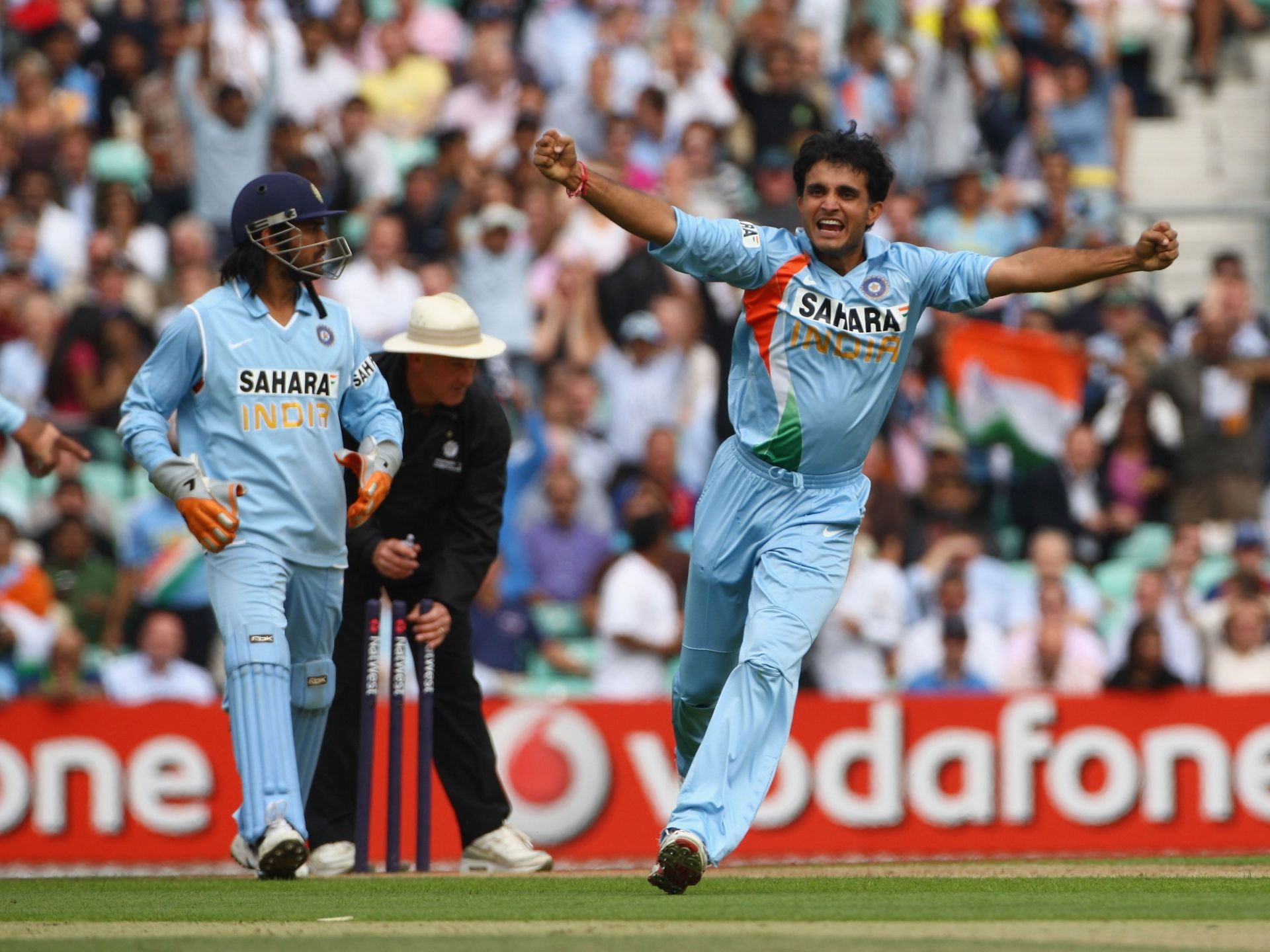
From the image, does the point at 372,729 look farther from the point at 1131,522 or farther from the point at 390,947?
the point at 1131,522

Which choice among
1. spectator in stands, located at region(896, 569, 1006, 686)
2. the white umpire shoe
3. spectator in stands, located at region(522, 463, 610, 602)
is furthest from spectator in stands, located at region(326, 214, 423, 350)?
the white umpire shoe

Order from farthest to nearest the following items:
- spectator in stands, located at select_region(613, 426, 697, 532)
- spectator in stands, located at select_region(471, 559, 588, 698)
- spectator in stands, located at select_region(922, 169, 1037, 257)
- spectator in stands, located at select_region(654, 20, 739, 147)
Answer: spectator in stands, located at select_region(654, 20, 739, 147) → spectator in stands, located at select_region(922, 169, 1037, 257) → spectator in stands, located at select_region(613, 426, 697, 532) → spectator in stands, located at select_region(471, 559, 588, 698)

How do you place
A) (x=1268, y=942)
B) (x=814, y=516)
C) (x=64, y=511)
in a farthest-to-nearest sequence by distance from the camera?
(x=64, y=511)
(x=814, y=516)
(x=1268, y=942)

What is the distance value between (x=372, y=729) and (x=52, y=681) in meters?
4.41

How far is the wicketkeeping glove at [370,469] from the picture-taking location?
27.3 ft

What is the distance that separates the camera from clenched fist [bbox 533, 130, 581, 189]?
709cm

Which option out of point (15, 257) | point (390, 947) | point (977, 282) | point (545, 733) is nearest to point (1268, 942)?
point (390, 947)

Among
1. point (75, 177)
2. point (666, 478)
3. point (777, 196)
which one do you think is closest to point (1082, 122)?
point (777, 196)

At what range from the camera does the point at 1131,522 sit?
15188 mm

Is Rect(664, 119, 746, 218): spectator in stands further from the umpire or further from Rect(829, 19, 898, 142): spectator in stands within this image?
the umpire

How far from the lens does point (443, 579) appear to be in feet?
31.0

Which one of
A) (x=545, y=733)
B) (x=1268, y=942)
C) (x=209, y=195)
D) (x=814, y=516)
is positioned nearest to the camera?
(x=1268, y=942)

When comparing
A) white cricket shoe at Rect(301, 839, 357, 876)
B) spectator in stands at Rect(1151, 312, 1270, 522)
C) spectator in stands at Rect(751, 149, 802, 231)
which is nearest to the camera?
white cricket shoe at Rect(301, 839, 357, 876)

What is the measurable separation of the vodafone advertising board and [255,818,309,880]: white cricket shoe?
14.5ft
